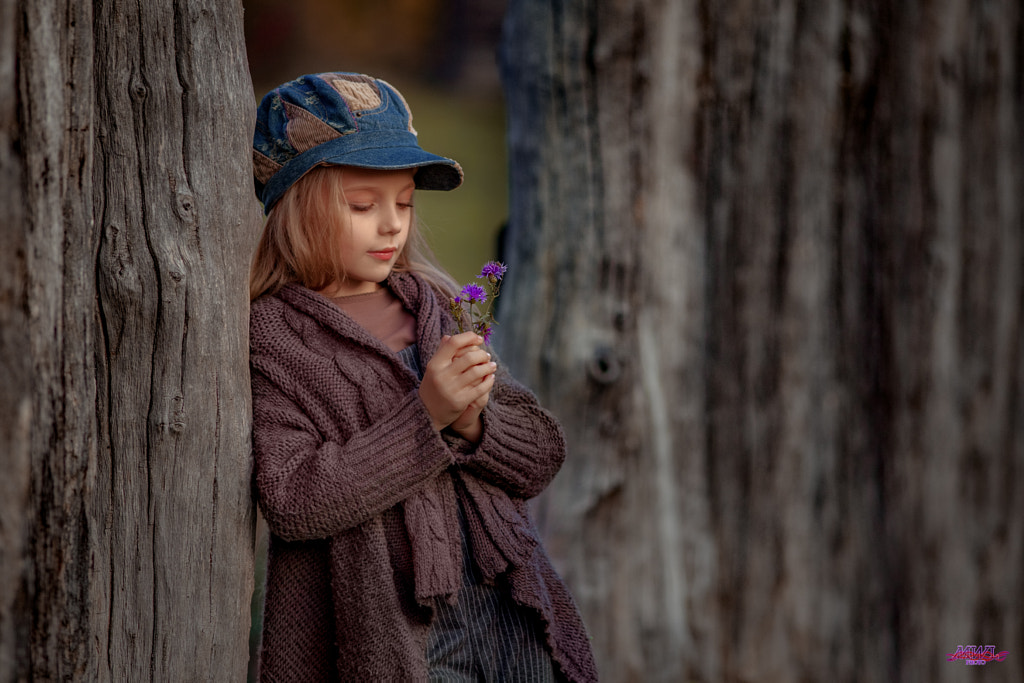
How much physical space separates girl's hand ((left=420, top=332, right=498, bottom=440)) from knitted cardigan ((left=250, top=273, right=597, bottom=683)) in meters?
0.04

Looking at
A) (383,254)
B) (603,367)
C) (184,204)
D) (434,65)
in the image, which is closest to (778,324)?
(603,367)

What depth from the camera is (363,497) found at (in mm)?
1643

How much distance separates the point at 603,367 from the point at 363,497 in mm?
1661

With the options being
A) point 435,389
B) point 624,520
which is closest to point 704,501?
point 624,520

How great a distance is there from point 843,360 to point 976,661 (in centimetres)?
115

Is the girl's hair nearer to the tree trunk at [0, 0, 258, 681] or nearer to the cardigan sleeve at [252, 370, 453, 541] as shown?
the tree trunk at [0, 0, 258, 681]

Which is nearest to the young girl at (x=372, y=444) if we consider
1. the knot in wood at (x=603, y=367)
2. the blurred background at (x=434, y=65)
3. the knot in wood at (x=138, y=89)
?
the knot in wood at (x=138, y=89)

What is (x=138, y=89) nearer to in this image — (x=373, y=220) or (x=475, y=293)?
(x=373, y=220)

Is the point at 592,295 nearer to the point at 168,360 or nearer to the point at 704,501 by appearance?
the point at 704,501

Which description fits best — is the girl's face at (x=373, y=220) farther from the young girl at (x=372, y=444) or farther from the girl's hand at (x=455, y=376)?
the girl's hand at (x=455, y=376)

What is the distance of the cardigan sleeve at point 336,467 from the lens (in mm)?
1634

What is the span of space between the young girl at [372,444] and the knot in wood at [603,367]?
1302mm

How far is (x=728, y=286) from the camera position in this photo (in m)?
3.27

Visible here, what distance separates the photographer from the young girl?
1.67 meters
